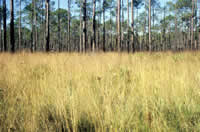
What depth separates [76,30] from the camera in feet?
155

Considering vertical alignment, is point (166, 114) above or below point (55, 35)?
below

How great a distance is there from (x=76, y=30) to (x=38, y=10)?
1987 centimetres

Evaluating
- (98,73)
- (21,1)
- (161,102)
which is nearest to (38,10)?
(21,1)

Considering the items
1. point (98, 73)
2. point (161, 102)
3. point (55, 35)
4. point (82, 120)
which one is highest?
point (55, 35)

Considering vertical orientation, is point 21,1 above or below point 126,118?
above

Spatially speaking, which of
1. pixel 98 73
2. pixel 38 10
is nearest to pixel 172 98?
pixel 98 73

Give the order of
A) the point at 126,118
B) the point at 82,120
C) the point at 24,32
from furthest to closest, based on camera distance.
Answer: the point at 24,32, the point at 82,120, the point at 126,118

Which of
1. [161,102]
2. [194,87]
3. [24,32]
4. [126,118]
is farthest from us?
[24,32]

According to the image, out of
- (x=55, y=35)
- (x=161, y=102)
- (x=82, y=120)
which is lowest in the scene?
(x=82, y=120)

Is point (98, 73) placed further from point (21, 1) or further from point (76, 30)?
point (76, 30)

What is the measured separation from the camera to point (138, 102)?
5.10 feet

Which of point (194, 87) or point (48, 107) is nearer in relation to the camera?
point (48, 107)

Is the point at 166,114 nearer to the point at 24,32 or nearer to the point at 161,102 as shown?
the point at 161,102

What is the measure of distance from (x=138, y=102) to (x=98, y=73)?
162 cm
